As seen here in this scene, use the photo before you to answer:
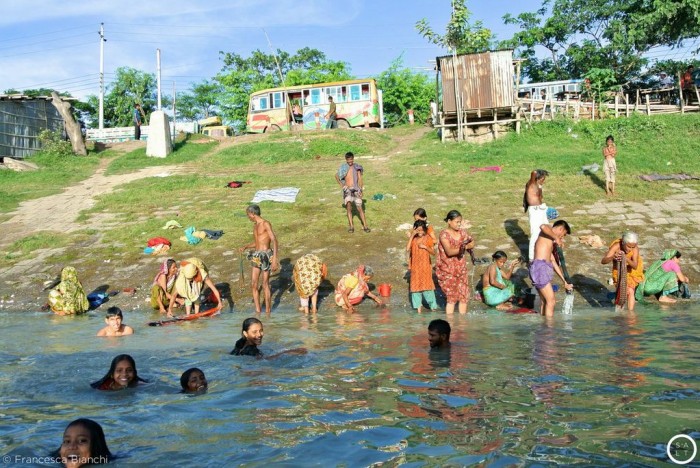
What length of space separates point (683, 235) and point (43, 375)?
11.8 m

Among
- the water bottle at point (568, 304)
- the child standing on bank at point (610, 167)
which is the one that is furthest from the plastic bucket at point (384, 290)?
the child standing on bank at point (610, 167)

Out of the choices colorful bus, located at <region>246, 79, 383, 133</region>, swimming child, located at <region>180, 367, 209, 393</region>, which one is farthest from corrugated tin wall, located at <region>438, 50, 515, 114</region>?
swimming child, located at <region>180, 367, 209, 393</region>

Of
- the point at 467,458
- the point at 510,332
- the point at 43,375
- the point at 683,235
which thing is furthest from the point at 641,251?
the point at 43,375

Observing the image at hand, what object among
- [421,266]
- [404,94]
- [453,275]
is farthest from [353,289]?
[404,94]

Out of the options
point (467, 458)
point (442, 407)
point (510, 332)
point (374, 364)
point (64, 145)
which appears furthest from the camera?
point (64, 145)

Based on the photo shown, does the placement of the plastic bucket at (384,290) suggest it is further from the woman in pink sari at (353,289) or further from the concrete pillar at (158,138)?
the concrete pillar at (158,138)

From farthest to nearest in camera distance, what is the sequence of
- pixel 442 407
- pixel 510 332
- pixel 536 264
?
1. pixel 536 264
2. pixel 510 332
3. pixel 442 407

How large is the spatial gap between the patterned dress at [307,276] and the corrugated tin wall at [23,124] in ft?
70.0

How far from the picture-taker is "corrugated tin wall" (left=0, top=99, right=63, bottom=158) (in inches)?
1093

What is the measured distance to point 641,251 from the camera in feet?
42.1

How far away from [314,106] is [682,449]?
31902 mm

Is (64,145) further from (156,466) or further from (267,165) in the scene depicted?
(156,466)

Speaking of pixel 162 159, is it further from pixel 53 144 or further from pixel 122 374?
pixel 122 374

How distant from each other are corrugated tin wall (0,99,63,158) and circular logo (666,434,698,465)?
2846cm
